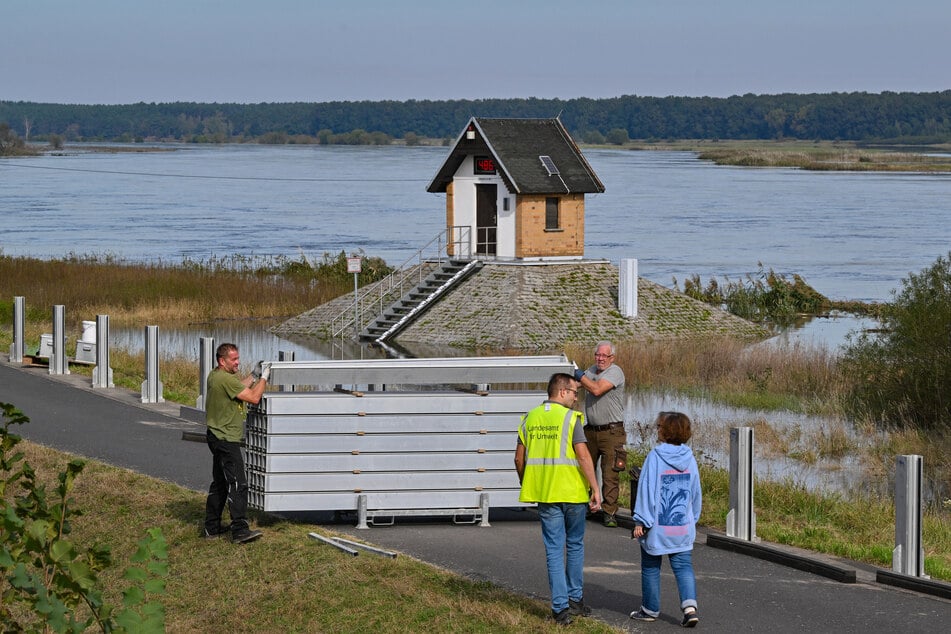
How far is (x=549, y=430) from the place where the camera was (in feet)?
34.9

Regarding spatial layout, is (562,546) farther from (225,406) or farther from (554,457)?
(225,406)

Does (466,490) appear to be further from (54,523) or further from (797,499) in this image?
(54,523)

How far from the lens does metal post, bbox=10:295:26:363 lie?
90.6ft

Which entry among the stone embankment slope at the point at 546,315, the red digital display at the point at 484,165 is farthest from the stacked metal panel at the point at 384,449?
the red digital display at the point at 484,165

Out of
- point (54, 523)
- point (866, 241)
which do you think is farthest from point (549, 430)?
point (866, 241)

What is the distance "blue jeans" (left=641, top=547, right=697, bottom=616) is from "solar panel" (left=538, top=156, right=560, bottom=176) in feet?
112

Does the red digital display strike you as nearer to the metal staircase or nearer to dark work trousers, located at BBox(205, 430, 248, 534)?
the metal staircase

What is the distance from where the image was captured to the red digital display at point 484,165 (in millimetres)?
45062

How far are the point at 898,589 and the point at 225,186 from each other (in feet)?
543

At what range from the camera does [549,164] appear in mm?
44844

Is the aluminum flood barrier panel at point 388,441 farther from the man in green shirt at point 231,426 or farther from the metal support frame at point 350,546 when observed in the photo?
the metal support frame at point 350,546

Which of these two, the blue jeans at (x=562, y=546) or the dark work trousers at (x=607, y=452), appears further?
the dark work trousers at (x=607, y=452)

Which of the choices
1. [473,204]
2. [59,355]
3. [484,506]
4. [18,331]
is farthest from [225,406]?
[473,204]

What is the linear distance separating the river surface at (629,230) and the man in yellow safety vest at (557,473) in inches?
446
